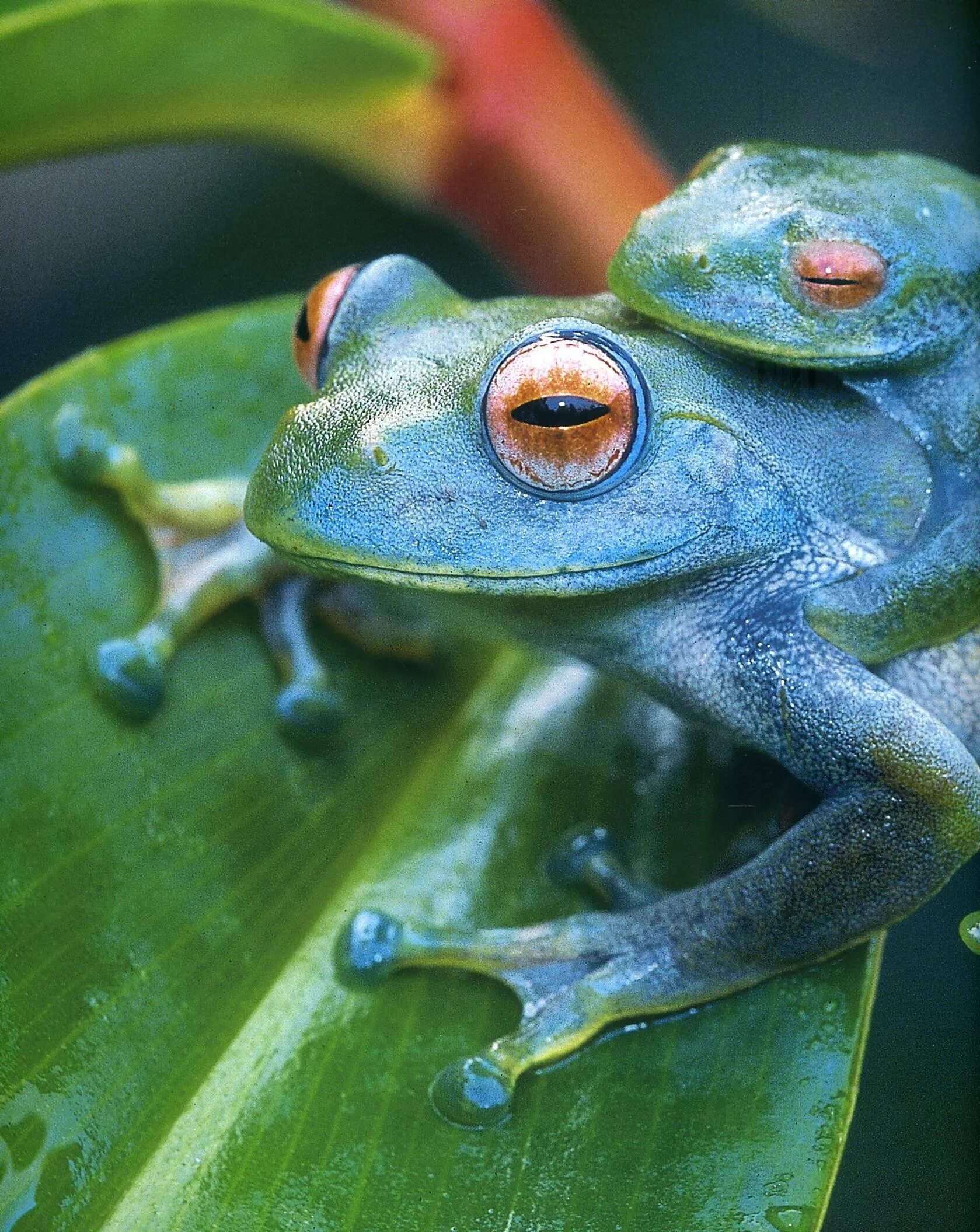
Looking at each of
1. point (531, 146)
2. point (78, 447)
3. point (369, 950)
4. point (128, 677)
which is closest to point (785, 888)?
point (369, 950)

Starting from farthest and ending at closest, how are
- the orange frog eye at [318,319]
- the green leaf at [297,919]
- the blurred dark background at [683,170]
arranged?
the orange frog eye at [318,319]
the blurred dark background at [683,170]
the green leaf at [297,919]

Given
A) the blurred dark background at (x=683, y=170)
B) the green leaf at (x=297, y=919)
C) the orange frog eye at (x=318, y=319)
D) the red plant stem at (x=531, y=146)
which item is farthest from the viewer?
the red plant stem at (x=531, y=146)

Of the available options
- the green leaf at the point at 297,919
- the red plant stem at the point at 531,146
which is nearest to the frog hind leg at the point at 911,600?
the green leaf at the point at 297,919

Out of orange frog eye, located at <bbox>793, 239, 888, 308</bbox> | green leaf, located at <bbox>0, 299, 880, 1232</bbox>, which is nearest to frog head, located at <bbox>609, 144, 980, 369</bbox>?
orange frog eye, located at <bbox>793, 239, 888, 308</bbox>

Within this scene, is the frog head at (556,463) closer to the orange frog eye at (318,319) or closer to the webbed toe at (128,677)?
the orange frog eye at (318,319)

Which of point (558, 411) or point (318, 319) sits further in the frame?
point (318, 319)

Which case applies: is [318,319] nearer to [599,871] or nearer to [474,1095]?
[599,871]

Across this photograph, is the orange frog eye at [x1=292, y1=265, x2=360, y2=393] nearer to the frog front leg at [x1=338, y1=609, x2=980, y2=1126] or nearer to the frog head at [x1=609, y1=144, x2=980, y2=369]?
the frog head at [x1=609, y1=144, x2=980, y2=369]

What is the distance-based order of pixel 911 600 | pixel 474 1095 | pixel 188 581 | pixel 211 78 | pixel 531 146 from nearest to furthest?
pixel 474 1095 → pixel 911 600 → pixel 188 581 → pixel 211 78 → pixel 531 146
